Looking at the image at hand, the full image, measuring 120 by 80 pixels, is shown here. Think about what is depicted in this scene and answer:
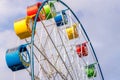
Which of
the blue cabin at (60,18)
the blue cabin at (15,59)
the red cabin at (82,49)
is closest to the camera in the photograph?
the blue cabin at (15,59)

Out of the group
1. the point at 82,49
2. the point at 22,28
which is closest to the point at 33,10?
the point at 22,28

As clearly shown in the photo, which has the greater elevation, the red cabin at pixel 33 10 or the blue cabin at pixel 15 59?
the red cabin at pixel 33 10

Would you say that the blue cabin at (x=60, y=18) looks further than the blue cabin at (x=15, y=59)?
Yes

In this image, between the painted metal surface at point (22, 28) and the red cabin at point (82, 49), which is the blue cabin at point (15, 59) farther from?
the red cabin at point (82, 49)

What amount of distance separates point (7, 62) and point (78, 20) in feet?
26.7

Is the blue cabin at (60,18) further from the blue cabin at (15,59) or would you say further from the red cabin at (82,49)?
the blue cabin at (15,59)

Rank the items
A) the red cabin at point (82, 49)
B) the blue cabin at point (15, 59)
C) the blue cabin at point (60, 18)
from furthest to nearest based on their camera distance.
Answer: the red cabin at point (82, 49) → the blue cabin at point (60, 18) → the blue cabin at point (15, 59)

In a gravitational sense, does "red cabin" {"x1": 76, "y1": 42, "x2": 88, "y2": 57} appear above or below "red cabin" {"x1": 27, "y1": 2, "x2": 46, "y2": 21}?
below

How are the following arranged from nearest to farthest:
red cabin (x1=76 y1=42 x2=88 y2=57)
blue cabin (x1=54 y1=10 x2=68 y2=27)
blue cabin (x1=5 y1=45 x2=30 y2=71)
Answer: blue cabin (x1=5 y1=45 x2=30 y2=71), blue cabin (x1=54 y1=10 x2=68 y2=27), red cabin (x1=76 y1=42 x2=88 y2=57)

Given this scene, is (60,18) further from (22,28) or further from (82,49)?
(22,28)

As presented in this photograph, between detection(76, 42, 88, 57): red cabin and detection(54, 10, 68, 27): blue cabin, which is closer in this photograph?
detection(54, 10, 68, 27): blue cabin

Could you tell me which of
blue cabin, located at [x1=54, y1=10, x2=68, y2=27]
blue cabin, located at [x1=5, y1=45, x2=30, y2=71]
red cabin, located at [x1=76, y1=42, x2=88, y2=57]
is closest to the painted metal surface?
blue cabin, located at [x1=5, y1=45, x2=30, y2=71]

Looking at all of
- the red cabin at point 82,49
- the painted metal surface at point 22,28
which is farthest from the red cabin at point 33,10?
the red cabin at point 82,49

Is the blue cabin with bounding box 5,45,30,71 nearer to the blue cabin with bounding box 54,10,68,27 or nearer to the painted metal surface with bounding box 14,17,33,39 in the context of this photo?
the painted metal surface with bounding box 14,17,33,39
